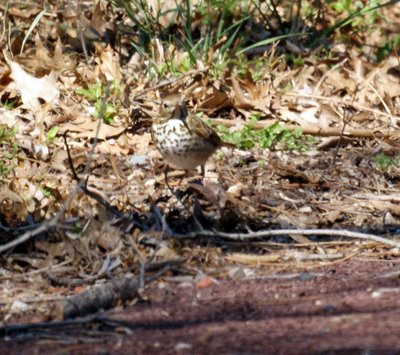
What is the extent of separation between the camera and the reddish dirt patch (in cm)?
387

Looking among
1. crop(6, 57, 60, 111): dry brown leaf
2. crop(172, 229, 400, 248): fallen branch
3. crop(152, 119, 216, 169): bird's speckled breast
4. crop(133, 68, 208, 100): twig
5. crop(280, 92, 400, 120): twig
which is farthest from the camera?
crop(280, 92, 400, 120): twig

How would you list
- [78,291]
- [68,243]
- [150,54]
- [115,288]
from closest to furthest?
[115,288] → [78,291] → [68,243] → [150,54]

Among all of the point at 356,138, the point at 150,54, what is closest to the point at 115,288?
the point at 356,138

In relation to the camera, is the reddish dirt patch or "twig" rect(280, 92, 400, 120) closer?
the reddish dirt patch

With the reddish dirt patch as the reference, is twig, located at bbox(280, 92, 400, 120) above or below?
below

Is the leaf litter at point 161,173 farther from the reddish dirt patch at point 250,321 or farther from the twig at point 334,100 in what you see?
the reddish dirt patch at point 250,321

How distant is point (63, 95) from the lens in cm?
809

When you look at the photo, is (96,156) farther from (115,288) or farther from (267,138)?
(115,288)

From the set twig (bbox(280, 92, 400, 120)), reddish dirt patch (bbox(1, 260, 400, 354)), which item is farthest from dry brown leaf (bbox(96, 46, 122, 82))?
reddish dirt patch (bbox(1, 260, 400, 354))

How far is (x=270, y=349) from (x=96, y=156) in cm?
365

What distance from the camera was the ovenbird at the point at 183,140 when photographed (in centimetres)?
677

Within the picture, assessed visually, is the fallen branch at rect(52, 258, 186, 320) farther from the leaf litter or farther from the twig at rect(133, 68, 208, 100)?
the twig at rect(133, 68, 208, 100)

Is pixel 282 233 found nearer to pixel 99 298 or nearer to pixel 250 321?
pixel 250 321

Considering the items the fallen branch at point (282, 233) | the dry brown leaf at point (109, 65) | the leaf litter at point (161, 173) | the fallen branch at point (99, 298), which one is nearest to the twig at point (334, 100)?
the leaf litter at point (161, 173)
